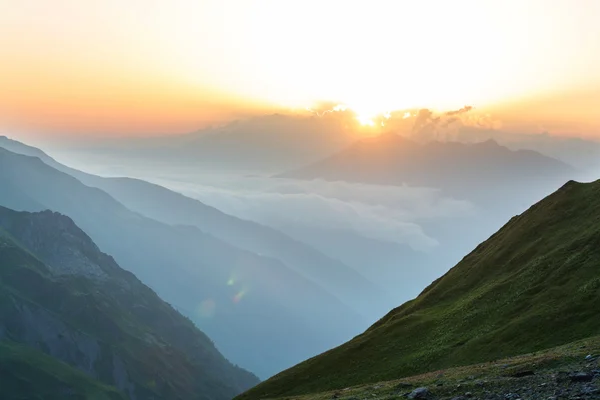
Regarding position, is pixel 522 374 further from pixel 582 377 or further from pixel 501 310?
pixel 501 310

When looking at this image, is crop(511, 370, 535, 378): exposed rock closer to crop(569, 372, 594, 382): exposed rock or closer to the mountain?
crop(569, 372, 594, 382): exposed rock

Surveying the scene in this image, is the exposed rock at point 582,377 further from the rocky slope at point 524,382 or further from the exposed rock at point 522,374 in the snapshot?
the exposed rock at point 522,374

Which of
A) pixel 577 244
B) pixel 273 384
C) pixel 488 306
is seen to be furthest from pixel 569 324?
pixel 273 384

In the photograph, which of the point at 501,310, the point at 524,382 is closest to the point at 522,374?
the point at 524,382

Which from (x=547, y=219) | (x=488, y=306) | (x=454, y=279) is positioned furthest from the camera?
(x=454, y=279)

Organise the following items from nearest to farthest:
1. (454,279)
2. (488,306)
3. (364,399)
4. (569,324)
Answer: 1. (364,399)
2. (569,324)
3. (488,306)
4. (454,279)

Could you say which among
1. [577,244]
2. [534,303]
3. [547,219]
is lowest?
[534,303]

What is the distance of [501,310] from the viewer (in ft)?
204

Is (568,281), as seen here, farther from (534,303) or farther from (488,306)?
(488,306)

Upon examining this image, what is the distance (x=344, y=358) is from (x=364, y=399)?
34645mm

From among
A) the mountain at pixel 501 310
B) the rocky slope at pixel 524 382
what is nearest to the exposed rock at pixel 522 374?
the rocky slope at pixel 524 382

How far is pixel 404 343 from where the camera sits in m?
69.9

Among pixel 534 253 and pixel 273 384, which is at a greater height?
pixel 534 253

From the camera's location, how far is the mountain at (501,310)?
5206 centimetres
